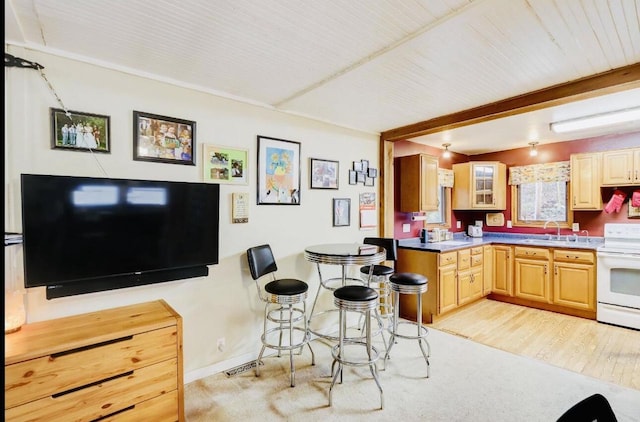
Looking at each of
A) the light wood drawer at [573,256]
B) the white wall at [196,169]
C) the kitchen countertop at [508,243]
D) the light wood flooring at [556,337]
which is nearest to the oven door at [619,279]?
the light wood drawer at [573,256]

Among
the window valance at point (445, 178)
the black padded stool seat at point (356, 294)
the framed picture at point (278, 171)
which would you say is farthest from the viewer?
the window valance at point (445, 178)

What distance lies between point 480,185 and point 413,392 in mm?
3756

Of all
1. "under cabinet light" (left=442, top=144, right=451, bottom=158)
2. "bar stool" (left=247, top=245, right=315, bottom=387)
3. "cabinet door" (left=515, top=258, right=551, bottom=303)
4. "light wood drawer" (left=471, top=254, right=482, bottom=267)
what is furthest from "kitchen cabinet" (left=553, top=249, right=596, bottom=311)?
"bar stool" (left=247, top=245, right=315, bottom=387)

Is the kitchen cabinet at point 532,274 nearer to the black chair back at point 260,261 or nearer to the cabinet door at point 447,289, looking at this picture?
the cabinet door at point 447,289

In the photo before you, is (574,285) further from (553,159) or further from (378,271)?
(378,271)

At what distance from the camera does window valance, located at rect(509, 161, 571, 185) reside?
Answer: 4.65 m

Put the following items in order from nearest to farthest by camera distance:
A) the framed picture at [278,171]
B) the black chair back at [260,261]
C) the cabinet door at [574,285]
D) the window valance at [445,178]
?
the black chair back at [260,261] < the framed picture at [278,171] < the cabinet door at [574,285] < the window valance at [445,178]

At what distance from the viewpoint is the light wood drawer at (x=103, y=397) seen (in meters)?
1.60

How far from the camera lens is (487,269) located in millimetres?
4656

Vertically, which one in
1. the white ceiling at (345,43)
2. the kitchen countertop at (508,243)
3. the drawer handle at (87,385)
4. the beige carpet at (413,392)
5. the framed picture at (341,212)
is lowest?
the beige carpet at (413,392)

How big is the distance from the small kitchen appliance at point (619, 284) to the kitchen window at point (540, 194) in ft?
3.11

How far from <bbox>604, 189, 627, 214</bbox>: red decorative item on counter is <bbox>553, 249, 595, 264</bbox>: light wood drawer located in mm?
817

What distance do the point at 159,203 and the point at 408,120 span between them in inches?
105

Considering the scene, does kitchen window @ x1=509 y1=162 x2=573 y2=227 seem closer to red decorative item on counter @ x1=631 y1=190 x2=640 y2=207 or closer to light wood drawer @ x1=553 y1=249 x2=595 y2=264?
red decorative item on counter @ x1=631 y1=190 x2=640 y2=207
